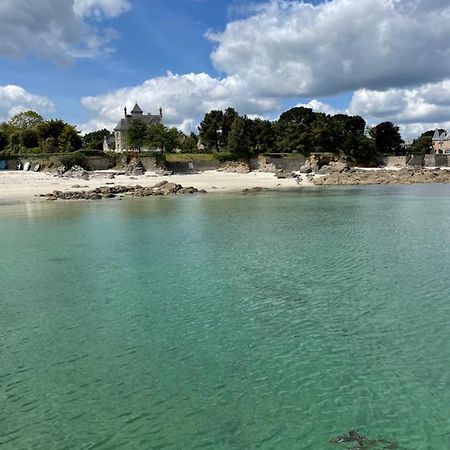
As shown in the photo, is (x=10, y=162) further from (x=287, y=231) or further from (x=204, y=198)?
(x=287, y=231)

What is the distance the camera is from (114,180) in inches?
2447

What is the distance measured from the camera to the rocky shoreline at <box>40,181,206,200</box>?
47188 millimetres

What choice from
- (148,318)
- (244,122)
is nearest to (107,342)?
(148,318)

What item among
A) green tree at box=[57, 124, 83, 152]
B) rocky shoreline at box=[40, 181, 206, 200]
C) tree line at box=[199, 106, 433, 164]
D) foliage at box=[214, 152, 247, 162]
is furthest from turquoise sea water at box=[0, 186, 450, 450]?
tree line at box=[199, 106, 433, 164]

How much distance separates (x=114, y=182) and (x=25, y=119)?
58294 millimetres

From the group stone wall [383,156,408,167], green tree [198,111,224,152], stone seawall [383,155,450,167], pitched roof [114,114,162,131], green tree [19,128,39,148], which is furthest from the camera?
pitched roof [114,114,162,131]

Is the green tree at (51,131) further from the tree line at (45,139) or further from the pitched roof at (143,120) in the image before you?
the pitched roof at (143,120)

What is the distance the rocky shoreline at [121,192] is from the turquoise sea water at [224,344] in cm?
2690

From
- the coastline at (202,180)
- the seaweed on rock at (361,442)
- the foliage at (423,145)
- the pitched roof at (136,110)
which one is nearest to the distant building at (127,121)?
the pitched roof at (136,110)

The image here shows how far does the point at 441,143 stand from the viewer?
427 ft

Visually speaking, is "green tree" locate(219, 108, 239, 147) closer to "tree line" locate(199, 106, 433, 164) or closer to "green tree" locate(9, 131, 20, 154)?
"tree line" locate(199, 106, 433, 164)

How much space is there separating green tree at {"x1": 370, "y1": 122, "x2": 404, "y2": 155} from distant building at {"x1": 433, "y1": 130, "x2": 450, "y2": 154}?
20.9 meters

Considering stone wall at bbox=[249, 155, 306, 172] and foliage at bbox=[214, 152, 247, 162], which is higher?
foliage at bbox=[214, 152, 247, 162]

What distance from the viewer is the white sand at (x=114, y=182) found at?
5206 cm
